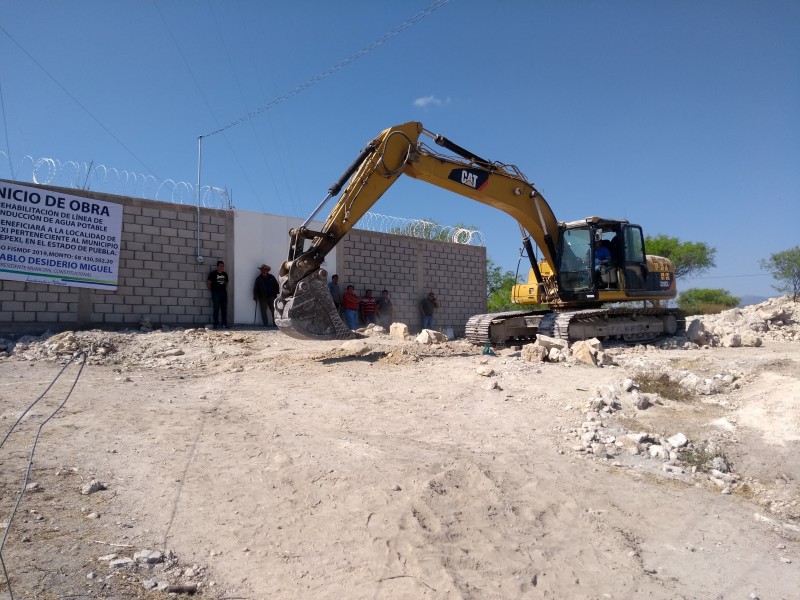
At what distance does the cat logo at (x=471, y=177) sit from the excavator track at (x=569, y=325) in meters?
2.67

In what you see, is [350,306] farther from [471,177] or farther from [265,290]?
[471,177]

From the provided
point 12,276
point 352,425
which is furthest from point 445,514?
point 12,276

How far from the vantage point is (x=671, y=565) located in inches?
145

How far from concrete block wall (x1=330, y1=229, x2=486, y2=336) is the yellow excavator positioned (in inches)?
162

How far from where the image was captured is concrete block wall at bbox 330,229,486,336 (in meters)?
15.2

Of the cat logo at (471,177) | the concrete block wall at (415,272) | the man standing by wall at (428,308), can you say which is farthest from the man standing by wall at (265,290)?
the cat logo at (471,177)

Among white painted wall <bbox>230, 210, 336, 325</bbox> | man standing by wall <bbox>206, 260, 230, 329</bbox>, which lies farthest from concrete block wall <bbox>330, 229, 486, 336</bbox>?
man standing by wall <bbox>206, 260, 230, 329</bbox>

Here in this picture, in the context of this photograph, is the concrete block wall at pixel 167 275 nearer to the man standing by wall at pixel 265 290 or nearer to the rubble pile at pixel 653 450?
the man standing by wall at pixel 265 290

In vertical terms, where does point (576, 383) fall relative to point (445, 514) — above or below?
above

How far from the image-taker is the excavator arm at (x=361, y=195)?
→ 8438 millimetres

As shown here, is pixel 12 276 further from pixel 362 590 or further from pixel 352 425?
pixel 362 590

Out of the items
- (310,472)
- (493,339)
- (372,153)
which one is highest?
(372,153)

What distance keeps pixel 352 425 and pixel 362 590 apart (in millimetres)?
2756

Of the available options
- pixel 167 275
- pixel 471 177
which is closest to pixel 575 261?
pixel 471 177
